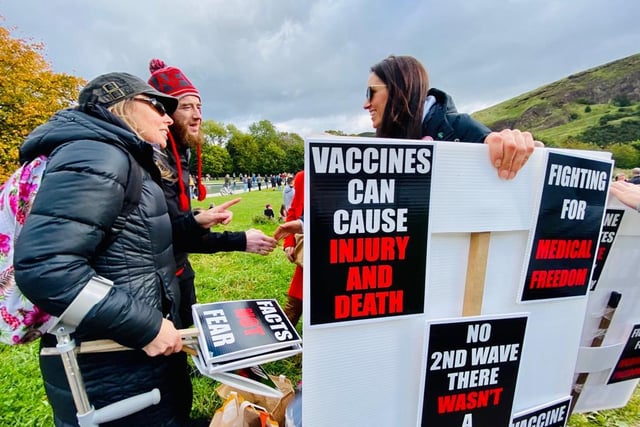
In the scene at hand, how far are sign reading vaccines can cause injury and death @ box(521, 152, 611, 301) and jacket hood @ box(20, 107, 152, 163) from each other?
1.69m

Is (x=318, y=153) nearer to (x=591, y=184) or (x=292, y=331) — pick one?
Result: (x=292, y=331)

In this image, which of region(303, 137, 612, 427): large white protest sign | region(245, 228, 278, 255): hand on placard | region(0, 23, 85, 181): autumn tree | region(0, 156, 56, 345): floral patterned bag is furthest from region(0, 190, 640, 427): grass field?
region(0, 23, 85, 181): autumn tree

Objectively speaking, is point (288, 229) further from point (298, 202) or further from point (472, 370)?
point (472, 370)

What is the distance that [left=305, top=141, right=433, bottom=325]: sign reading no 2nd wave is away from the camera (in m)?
1.11

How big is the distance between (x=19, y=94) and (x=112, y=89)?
1558 cm

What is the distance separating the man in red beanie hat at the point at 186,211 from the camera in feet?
6.63

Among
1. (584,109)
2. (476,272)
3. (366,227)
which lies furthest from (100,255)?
(584,109)

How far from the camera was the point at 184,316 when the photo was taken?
91.0 inches

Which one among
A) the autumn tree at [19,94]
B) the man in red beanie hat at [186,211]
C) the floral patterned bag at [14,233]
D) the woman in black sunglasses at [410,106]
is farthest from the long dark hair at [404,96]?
the autumn tree at [19,94]

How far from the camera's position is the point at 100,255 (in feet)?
3.63

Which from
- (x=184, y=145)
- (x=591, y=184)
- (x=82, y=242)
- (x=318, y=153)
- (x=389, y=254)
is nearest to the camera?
(x=82, y=242)

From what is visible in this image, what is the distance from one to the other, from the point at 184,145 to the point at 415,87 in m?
1.65

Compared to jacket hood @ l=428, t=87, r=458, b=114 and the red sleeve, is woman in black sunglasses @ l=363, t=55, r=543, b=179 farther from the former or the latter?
the red sleeve

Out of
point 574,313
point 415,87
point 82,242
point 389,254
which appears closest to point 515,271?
point 574,313
